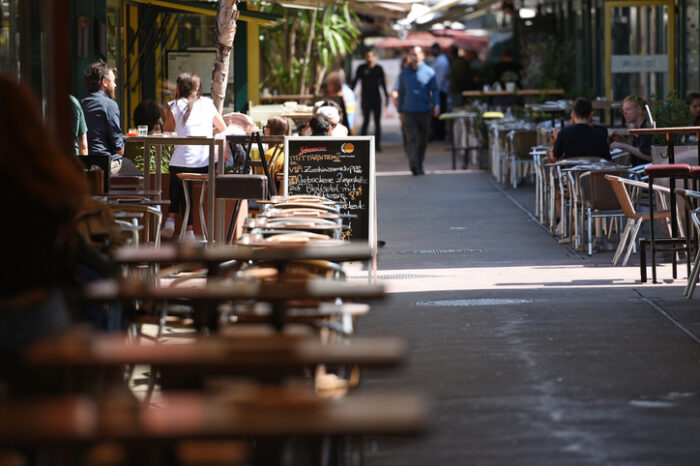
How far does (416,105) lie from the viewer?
19562 mm

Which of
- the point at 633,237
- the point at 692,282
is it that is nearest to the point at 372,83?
the point at 633,237

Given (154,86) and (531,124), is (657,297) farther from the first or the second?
(154,86)

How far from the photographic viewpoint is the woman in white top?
10930mm

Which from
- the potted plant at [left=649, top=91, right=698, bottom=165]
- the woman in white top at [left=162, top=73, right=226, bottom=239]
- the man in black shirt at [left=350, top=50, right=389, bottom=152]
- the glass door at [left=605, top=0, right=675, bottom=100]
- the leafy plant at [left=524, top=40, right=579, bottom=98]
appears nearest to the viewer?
the woman in white top at [left=162, top=73, right=226, bottom=239]

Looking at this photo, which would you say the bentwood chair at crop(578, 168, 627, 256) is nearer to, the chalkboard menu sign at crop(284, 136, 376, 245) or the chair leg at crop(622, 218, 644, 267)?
the chair leg at crop(622, 218, 644, 267)

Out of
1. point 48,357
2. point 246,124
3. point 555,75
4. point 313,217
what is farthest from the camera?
point 555,75

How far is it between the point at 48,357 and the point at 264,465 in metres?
0.63

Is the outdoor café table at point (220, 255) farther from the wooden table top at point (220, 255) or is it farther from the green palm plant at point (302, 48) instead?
the green palm plant at point (302, 48)

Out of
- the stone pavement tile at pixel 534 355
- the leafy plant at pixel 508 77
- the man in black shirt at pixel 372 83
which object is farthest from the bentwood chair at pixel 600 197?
the man in black shirt at pixel 372 83

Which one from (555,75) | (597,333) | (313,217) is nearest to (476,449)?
(313,217)

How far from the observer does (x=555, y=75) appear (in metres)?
25.0

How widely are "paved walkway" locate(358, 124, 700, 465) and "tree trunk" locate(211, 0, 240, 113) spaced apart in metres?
2.37

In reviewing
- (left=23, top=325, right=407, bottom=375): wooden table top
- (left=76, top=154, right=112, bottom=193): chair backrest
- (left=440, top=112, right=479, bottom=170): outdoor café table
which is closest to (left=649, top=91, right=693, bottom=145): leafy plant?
(left=76, top=154, right=112, bottom=193): chair backrest

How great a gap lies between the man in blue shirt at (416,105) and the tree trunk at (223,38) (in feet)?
23.9
